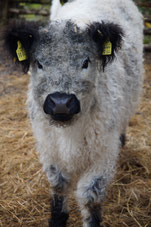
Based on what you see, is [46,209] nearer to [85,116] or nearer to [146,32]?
[85,116]

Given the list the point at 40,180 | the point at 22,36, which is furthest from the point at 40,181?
the point at 22,36

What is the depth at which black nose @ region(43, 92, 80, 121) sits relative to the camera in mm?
2311

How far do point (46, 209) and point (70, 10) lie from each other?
2495 millimetres

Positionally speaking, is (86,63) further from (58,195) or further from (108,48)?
(58,195)

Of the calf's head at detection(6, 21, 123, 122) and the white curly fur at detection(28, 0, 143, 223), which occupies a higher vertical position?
the calf's head at detection(6, 21, 123, 122)

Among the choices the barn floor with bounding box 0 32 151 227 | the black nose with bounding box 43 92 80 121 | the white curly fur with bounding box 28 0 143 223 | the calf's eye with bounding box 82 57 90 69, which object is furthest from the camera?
the barn floor with bounding box 0 32 151 227

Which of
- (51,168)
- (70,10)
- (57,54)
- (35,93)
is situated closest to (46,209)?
(51,168)

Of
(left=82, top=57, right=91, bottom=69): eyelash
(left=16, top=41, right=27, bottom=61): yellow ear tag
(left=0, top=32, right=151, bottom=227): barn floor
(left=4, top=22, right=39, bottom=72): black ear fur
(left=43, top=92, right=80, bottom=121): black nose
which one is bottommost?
(left=0, top=32, right=151, bottom=227): barn floor

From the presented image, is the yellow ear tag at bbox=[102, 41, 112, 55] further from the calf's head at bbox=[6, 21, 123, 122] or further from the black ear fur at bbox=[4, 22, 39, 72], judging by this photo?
the black ear fur at bbox=[4, 22, 39, 72]

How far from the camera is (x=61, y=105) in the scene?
230 centimetres

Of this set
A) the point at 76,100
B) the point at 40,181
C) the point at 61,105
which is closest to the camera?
the point at 61,105

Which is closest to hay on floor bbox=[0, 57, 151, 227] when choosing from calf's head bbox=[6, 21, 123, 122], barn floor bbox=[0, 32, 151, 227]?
barn floor bbox=[0, 32, 151, 227]

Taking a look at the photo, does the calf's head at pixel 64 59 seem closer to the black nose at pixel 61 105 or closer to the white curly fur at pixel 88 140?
the black nose at pixel 61 105

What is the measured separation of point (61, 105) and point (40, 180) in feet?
6.91
